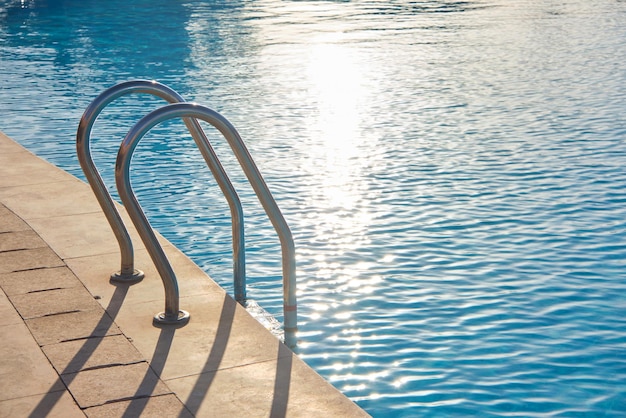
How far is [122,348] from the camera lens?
4.09 metres

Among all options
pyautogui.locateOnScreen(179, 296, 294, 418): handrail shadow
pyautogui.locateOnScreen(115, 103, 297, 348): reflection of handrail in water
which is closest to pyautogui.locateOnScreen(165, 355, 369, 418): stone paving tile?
pyautogui.locateOnScreen(179, 296, 294, 418): handrail shadow

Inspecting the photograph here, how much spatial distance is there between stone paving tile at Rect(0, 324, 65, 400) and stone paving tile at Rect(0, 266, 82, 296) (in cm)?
57

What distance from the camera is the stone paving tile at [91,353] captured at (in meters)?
3.90

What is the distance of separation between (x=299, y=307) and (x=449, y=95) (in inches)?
293

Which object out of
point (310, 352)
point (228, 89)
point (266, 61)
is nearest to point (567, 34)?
point (266, 61)

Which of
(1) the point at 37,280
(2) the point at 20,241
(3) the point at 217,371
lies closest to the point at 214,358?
(3) the point at 217,371

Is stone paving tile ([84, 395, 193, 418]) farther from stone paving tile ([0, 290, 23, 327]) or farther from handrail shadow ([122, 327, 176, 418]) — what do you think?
stone paving tile ([0, 290, 23, 327])

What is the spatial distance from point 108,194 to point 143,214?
2.38ft

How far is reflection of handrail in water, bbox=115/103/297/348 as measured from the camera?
4.12 m

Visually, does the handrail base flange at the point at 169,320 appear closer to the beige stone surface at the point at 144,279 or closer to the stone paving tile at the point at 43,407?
the beige stone surface at the point at 144,279

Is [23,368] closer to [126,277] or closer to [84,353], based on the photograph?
[84,353]

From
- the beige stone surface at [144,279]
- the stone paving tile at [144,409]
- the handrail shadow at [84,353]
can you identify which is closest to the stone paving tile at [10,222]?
the beige stone surface at [144,279]

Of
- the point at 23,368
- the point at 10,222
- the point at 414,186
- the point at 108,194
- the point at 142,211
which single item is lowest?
the point at 414,186

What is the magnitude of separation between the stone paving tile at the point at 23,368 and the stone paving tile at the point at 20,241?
1.33 metres
